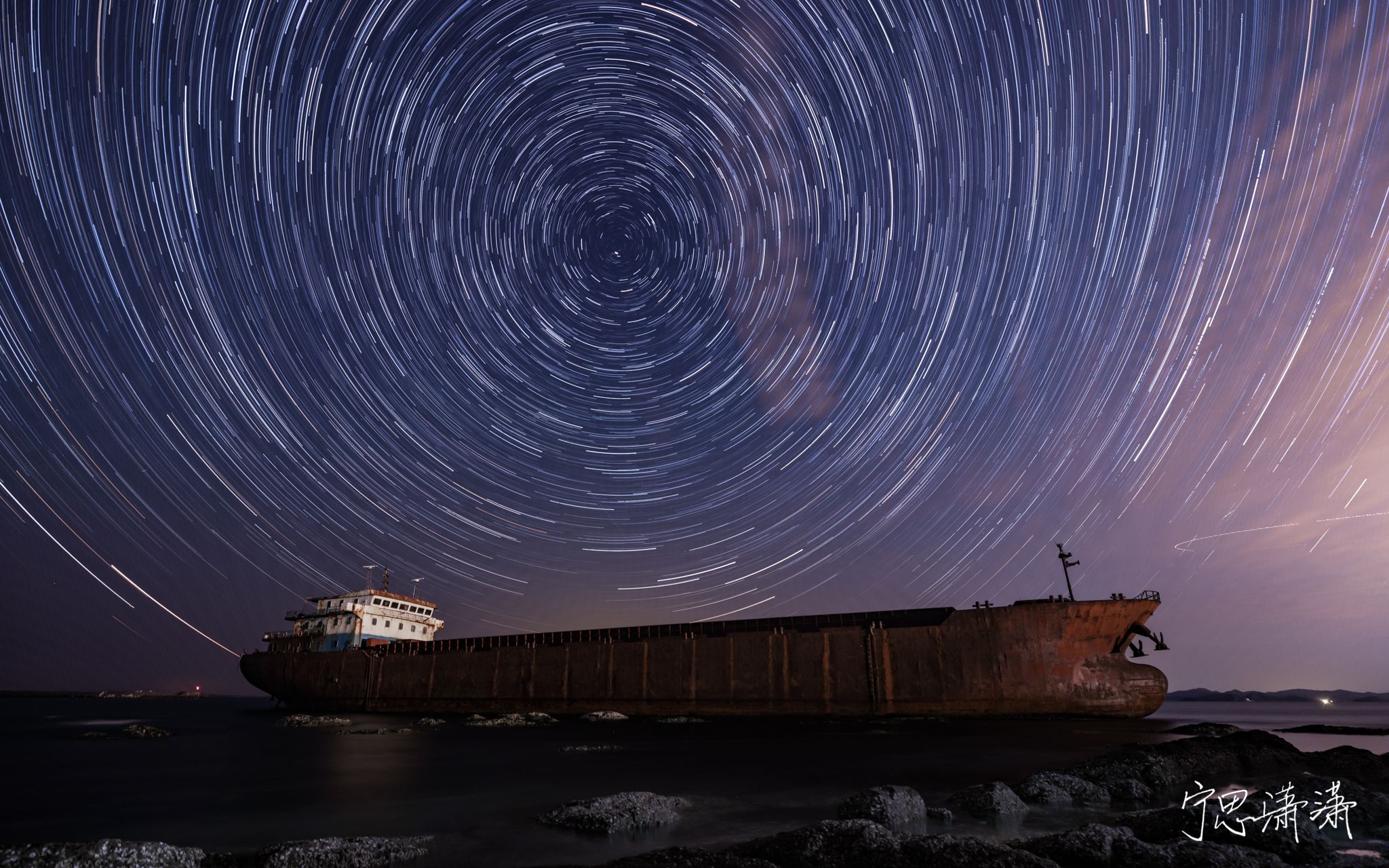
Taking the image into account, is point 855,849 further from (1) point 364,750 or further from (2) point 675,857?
(1) point 364,750

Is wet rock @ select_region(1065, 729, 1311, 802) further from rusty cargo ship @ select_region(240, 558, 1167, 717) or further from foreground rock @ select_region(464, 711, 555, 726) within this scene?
foreground rock @ select_region(464, 711, 555, 726)

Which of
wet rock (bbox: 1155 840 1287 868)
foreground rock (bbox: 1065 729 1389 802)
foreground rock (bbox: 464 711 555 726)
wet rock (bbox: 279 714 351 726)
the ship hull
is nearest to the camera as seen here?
wet rock (bbox: 1155 840 1287 868)

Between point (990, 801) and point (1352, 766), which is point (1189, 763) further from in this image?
point (990, 801)

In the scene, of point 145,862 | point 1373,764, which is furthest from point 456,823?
point 1373,764

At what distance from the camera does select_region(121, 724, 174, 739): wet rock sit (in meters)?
29.6

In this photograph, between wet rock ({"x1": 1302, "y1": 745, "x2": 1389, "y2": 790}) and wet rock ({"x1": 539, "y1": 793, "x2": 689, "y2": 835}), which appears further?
wet rock ({"x1": 1302, "y1": 745, "x2": 1389, "y2": 790})

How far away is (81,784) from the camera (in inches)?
637

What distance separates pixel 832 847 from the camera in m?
7.91

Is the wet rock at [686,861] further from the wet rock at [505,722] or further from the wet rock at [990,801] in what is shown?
the wet rock at [505,722]

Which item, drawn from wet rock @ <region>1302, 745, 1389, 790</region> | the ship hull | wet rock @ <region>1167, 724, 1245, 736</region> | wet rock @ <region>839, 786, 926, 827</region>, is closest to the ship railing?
the ship hull

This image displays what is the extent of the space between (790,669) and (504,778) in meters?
16.7

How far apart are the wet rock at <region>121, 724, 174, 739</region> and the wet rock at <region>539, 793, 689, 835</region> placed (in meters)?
29.7

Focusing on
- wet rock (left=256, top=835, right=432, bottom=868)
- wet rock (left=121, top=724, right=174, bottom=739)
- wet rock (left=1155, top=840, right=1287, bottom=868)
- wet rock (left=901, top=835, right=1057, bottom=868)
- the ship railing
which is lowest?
wet rock (left=121, top=724, right=174, bottom=739)

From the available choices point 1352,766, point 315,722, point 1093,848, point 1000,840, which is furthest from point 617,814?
point 315,722
